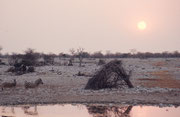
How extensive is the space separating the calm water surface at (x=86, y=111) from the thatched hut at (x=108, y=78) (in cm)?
597

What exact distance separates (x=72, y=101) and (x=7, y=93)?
17.9 ft

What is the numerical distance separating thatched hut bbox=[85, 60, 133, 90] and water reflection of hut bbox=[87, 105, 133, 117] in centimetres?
611

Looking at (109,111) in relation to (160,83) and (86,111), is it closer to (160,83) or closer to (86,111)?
(86,111)

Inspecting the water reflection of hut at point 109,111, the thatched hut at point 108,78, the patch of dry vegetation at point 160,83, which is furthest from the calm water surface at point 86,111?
the patch of dry vegetation at point 160,83

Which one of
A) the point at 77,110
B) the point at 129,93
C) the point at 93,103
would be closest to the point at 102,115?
the point at 77,110

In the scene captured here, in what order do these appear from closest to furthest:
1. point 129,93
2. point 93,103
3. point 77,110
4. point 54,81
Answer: point 77,110, point 93,103, point 129,93, point 54,81

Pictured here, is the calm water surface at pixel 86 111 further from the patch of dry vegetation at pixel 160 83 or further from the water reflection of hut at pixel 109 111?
the patch of dry vegetation at pixel 160 83

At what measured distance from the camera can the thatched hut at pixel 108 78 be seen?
81.7 feet

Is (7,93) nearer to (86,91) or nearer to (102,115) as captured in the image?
(86,91)

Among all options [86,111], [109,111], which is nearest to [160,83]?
[109,111]

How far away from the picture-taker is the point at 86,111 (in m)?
17.4

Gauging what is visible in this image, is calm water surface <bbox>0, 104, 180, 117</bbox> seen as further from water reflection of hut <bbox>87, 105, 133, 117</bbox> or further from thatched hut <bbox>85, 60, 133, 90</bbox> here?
thatched hut <bbox>85, 60, 133, 90</bbox>

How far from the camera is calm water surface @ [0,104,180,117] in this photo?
16.3m

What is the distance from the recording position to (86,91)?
23672 mm
